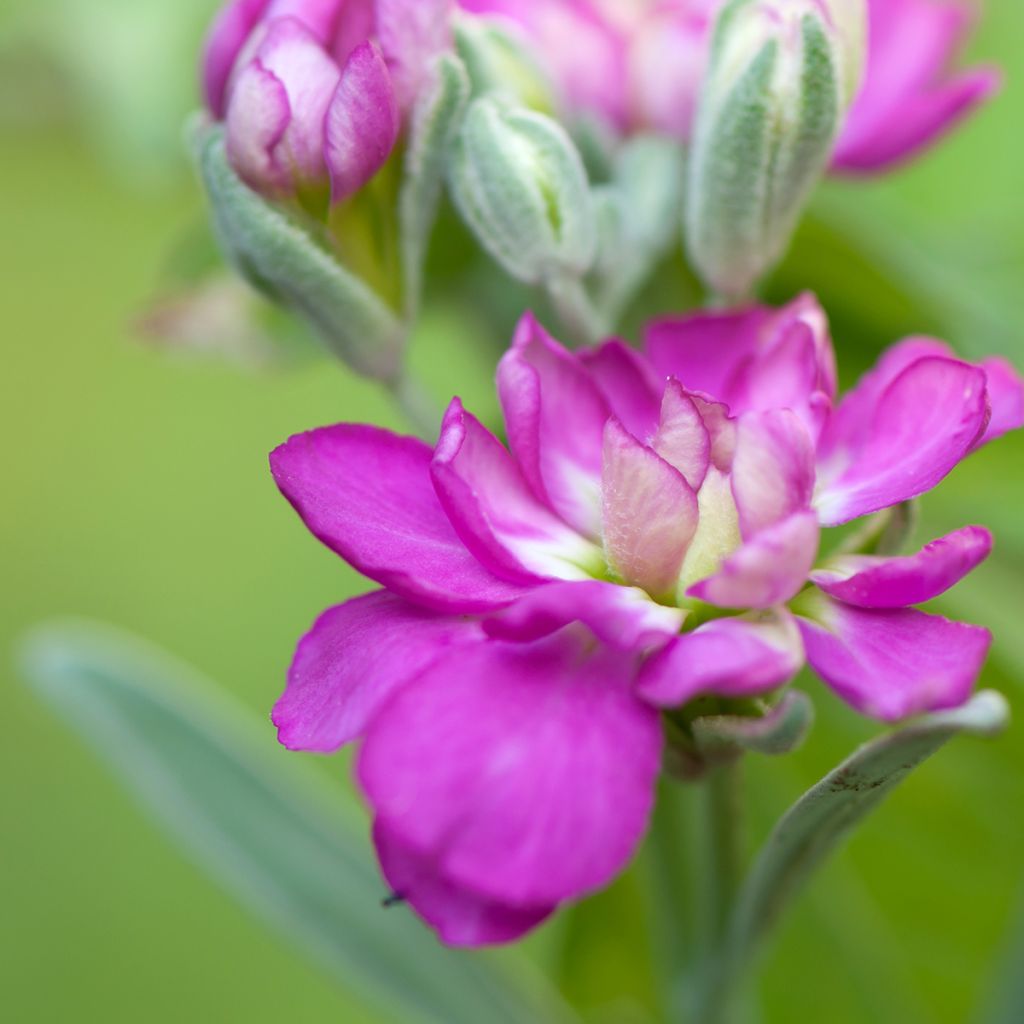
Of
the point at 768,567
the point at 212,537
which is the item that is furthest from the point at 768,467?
the point at 212,537

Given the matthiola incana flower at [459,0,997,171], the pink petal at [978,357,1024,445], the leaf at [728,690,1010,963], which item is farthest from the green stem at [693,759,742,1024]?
the matthiola incana flower at [459,0,997,171]

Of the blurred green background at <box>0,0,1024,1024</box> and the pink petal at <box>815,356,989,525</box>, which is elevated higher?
the pink petal at <box>815,356,989,525</box>

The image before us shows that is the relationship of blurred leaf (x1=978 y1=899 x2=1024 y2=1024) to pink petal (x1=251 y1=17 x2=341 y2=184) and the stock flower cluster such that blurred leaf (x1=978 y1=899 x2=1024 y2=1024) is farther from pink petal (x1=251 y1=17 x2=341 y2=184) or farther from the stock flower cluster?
pink petal (x1=251 y1=17 x2=341 y2=184)

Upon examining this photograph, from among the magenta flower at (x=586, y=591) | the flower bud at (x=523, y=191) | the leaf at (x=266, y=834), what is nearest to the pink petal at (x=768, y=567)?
the magenta flower at (x=586, y=591)

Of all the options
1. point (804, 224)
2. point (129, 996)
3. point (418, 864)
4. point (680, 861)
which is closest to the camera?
point (418, 864)

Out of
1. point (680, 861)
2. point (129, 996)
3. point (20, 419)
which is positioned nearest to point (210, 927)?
point (129, 996)

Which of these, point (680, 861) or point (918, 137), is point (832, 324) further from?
point (680, 861)
